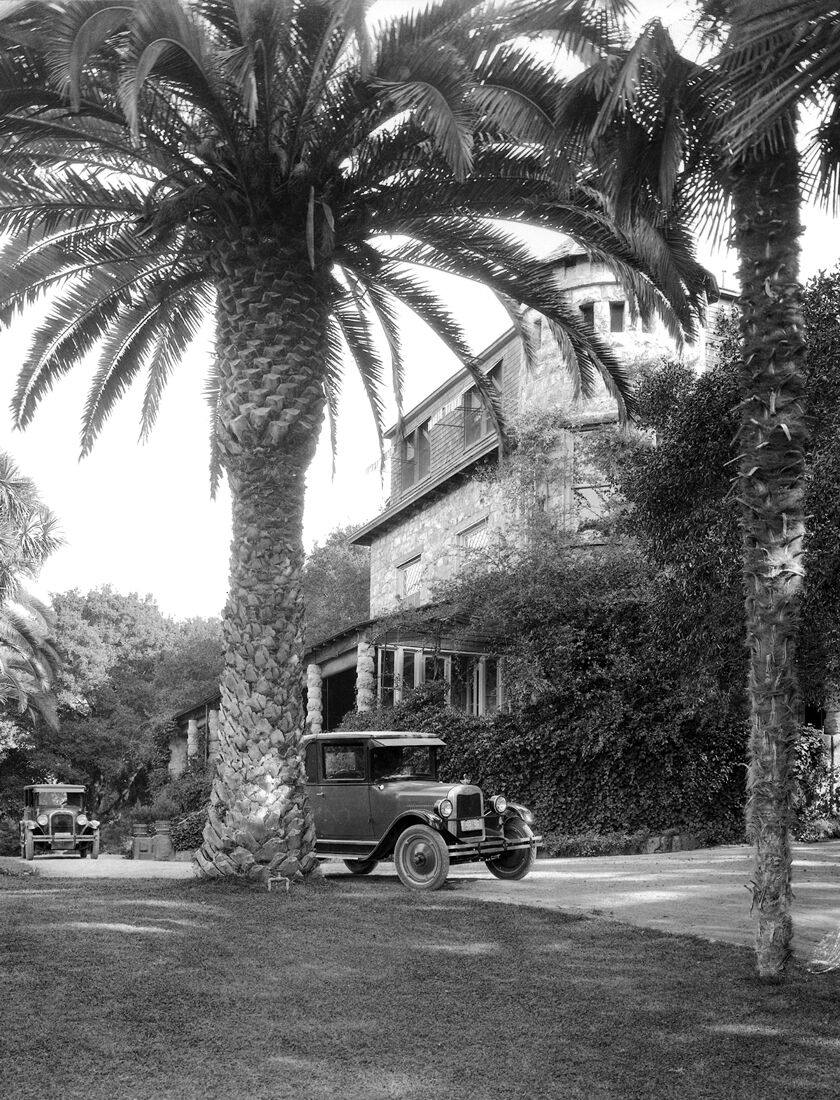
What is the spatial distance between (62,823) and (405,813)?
14.1 m

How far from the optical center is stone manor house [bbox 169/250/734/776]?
22.0 meters

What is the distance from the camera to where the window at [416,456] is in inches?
1199

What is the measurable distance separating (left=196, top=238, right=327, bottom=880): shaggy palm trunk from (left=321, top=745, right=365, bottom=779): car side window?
5.28 ft

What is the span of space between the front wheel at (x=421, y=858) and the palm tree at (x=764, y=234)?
502 cm

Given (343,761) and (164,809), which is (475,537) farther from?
(343,761)

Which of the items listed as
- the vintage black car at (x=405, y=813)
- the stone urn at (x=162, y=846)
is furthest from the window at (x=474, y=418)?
the vintage black car at (x=405, y=813)

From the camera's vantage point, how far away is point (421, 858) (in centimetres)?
1197

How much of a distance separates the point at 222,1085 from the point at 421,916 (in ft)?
15.5

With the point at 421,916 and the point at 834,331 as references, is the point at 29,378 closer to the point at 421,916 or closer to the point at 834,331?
the point at 421,916

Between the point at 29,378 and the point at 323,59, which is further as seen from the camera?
the point at 29,378

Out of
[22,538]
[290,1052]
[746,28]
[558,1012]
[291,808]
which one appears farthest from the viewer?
[22,538]

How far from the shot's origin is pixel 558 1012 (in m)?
6.13

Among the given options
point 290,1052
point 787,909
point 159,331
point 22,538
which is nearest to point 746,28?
point 787,909

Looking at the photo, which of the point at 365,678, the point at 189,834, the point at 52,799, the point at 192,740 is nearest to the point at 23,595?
the point at 192,740
